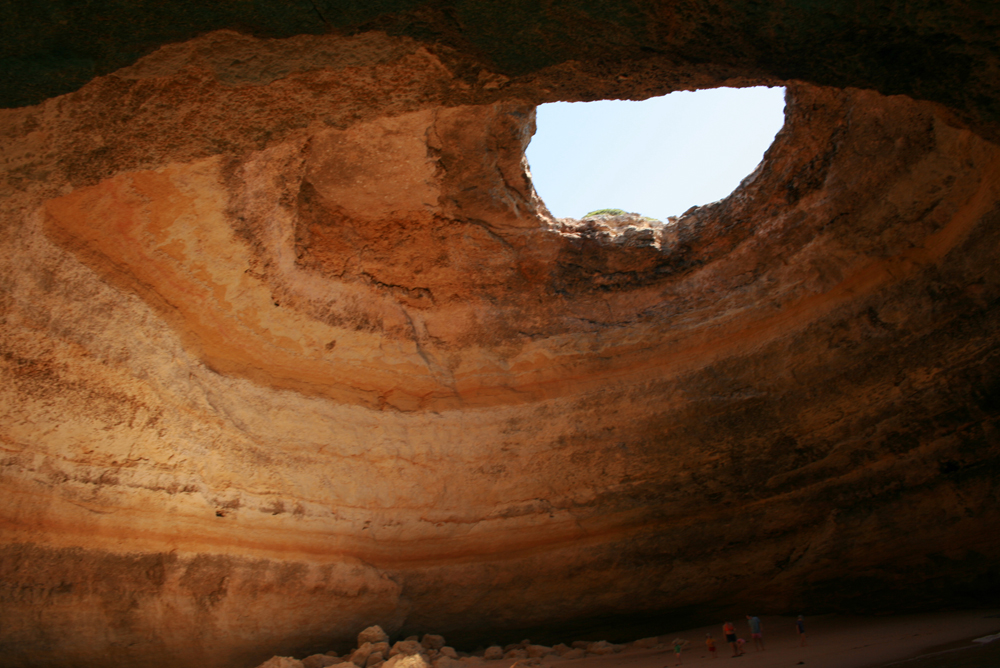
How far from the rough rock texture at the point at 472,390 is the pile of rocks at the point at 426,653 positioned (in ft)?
0.56

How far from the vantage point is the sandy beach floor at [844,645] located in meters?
3.56

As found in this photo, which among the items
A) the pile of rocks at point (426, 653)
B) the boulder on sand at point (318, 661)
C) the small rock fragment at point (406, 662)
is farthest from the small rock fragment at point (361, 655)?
the small rock fragment at point (406, 662)

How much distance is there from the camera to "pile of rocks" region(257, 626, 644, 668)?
3.91 meters

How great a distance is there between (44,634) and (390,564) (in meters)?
2.07

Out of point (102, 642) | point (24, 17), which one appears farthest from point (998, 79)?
point (102, 642)

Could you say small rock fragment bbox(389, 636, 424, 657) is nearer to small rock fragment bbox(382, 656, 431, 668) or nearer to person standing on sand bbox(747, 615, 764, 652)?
small rock fragment bbox(382, 656, 431, 668)

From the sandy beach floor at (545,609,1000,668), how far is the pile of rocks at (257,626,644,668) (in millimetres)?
168

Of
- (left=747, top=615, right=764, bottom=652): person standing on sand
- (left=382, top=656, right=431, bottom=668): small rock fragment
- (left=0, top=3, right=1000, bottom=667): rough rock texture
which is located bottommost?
(left=382, top=656, right=431, bottom=668): small rock fragment

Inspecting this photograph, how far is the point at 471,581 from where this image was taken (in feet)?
15.9

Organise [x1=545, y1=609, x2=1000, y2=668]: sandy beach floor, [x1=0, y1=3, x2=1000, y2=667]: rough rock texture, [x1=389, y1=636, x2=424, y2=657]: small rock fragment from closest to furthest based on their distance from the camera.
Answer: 1. [x1=545, y1=609, x2=1000, y2=668]: sandy beach floor
2. [x1=0, y1=3, x2=1000, y2=667]: rough rock texture
3. [x1=389, y1=636, x2=424, y2=657]: small rock fragment

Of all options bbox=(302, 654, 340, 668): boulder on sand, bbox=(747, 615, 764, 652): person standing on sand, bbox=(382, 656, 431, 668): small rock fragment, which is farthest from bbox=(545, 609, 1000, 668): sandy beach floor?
bbox=(302, 654, 340, 668): boulder on sand

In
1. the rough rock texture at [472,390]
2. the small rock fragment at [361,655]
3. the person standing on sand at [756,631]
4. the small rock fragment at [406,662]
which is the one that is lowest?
the small rock fragment at [406,662]

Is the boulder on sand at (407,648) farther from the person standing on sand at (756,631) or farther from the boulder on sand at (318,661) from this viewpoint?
the person standing on sand at (756,631)

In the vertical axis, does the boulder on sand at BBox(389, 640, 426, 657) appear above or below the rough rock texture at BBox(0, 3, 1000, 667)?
below
